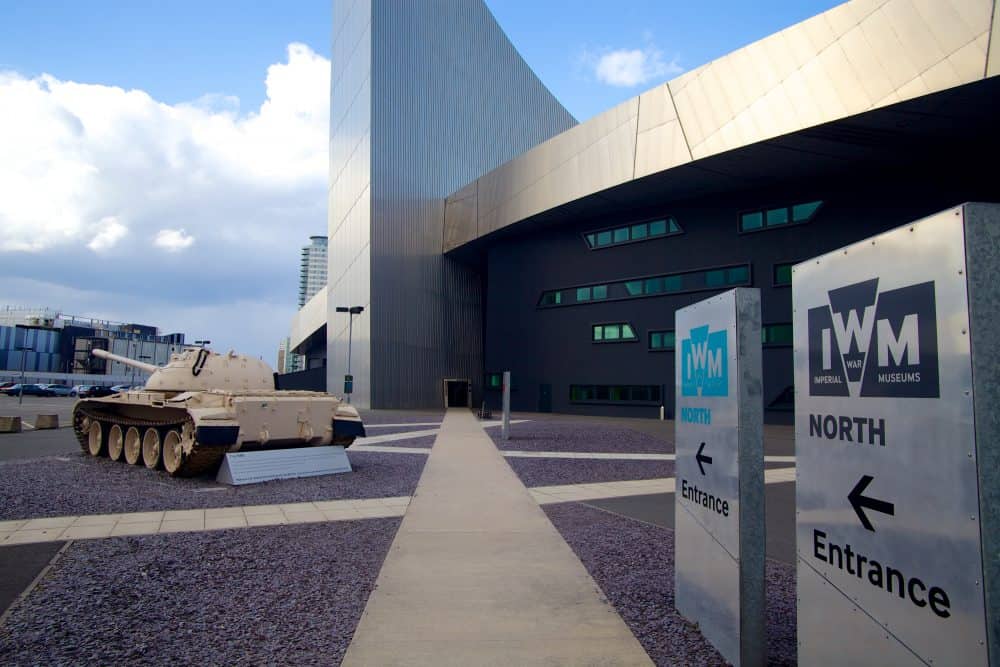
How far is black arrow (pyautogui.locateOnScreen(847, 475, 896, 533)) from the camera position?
2.57m

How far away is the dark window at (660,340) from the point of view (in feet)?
90.3

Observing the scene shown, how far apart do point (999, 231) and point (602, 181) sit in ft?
81.0

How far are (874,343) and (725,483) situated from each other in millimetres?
1471

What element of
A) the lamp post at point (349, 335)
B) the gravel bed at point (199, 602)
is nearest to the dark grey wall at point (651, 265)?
the lamp post at point (349, 335)

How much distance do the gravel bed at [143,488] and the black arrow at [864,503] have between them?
7.09m

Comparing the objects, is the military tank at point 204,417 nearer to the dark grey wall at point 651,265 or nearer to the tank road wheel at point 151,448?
the tank road wheel at point 151,448

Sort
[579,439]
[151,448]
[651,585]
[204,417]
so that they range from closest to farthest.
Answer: [651,585]
[204,417]
[151,448]
[579,439]

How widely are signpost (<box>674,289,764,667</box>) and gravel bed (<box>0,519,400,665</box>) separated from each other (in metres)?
2.17

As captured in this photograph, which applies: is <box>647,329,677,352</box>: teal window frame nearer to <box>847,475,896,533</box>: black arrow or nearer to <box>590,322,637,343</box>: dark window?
<box>590,322,637,343</box>: dark window

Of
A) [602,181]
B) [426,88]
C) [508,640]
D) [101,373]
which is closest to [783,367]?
[602,181]

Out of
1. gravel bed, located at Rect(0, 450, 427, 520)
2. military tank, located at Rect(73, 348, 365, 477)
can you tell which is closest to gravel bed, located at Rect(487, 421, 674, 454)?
gravel bed, located at Rect(0, 450, 427, 520)

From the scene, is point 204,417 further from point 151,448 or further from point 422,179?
point 422,179

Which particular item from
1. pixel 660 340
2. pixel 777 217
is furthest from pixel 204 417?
pixel 777 217

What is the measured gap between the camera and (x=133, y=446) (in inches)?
488
